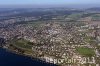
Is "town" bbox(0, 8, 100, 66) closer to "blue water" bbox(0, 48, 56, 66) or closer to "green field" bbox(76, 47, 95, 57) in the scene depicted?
"green field" bbox(76, 47, 95, 57)

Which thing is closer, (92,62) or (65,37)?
(92,62)

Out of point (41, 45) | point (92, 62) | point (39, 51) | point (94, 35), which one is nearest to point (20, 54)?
point (39, 51)

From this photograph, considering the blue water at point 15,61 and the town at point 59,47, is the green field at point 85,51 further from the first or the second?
the blue water at point 15,61

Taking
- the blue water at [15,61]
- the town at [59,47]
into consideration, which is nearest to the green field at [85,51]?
the town at [59,47]

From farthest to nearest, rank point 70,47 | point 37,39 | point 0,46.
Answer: point 37,39 < point 0,46 < point 70,47

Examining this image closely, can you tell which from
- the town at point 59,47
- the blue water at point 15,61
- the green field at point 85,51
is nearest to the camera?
the blue water at point 15,61

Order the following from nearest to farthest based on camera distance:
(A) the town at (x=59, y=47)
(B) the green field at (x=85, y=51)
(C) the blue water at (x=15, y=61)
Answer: (C) the blue water at (x=15, y=61), (A) the town at (x=59, y=47), (B) the green field at (x=85, y=51)

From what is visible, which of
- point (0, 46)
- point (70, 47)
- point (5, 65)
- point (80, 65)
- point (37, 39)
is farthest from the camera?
point (37, 39)

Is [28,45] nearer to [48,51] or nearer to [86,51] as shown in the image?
[48,51]

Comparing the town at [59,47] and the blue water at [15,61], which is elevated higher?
the town at [59,47]

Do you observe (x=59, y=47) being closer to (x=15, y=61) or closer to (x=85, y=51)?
(x=85, y=51)

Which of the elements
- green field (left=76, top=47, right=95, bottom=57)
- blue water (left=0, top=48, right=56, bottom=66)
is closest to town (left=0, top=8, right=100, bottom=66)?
green field (left=76, top=47, right=95, bottom=57)
